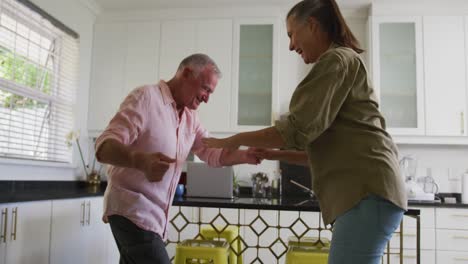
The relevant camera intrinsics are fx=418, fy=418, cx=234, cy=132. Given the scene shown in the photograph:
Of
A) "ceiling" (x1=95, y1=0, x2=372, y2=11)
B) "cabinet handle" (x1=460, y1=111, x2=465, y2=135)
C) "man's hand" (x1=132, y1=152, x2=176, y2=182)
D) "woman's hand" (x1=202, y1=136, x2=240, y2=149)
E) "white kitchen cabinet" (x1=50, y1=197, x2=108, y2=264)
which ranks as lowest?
"white kitchen cabinet" (x1=50, y1=197, x2=108, y2=264)

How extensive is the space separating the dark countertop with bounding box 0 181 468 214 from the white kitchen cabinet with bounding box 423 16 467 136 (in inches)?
29.5

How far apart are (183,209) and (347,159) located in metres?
2.80

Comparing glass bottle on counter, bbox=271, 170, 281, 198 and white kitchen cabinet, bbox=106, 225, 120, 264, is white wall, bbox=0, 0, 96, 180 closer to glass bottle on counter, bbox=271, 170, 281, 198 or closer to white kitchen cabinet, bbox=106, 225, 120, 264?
white kitchen cabinet, bbox=106, 225, 120, 264

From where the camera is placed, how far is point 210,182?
114 inches

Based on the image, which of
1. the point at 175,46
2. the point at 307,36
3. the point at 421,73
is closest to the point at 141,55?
the point at 175,46

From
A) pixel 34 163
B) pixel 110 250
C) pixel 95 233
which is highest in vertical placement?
pixel 34 163

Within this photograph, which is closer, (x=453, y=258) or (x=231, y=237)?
(x=231, y=237)

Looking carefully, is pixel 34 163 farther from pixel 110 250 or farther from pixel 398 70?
pixel 398 70

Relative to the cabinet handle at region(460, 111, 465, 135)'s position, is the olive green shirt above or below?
below

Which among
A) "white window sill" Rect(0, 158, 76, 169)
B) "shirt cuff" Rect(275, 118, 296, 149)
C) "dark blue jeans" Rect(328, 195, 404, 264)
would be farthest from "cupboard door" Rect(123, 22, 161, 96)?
"dark blue jeans" Rect(328, 195, 404, 264)

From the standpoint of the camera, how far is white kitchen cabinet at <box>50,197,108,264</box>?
278 centimetres

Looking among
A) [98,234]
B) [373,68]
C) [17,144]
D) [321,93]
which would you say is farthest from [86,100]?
[321,93]

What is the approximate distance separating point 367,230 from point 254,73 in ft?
10.2

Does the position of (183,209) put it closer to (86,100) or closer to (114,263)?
(114,263)
